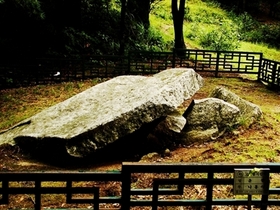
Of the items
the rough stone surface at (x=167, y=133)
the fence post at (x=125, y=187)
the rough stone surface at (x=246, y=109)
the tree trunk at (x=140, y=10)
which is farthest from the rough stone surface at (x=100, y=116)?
the tree trunk at (x=140, y=10)

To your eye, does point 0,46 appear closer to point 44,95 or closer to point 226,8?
point 44,95

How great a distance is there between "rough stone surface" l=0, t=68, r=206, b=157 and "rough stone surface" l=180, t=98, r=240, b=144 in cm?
49

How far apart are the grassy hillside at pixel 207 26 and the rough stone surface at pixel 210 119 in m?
15.3

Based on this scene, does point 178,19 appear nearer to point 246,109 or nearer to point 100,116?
point 246,109

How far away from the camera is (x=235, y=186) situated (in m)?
3.26

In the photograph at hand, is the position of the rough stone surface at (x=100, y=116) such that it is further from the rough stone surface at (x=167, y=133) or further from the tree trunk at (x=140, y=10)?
the tree trunk at (x=140, y=10)

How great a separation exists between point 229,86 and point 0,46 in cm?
919

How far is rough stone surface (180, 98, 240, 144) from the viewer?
25.7 ft

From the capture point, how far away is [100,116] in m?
7.11

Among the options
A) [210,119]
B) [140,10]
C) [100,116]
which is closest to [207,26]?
[140,10]

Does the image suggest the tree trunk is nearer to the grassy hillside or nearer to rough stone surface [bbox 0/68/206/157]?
the grassy hillside

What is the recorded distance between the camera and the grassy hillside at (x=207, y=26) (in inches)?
1003

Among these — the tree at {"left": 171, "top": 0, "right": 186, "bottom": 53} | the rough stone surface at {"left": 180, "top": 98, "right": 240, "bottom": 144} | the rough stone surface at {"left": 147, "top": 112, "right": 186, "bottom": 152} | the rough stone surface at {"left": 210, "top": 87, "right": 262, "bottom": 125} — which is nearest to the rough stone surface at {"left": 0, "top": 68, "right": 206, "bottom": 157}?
the rough stone surface at {"left": 147, "top": 112, "right": 186, "bottom": 152}

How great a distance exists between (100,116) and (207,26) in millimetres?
24379
